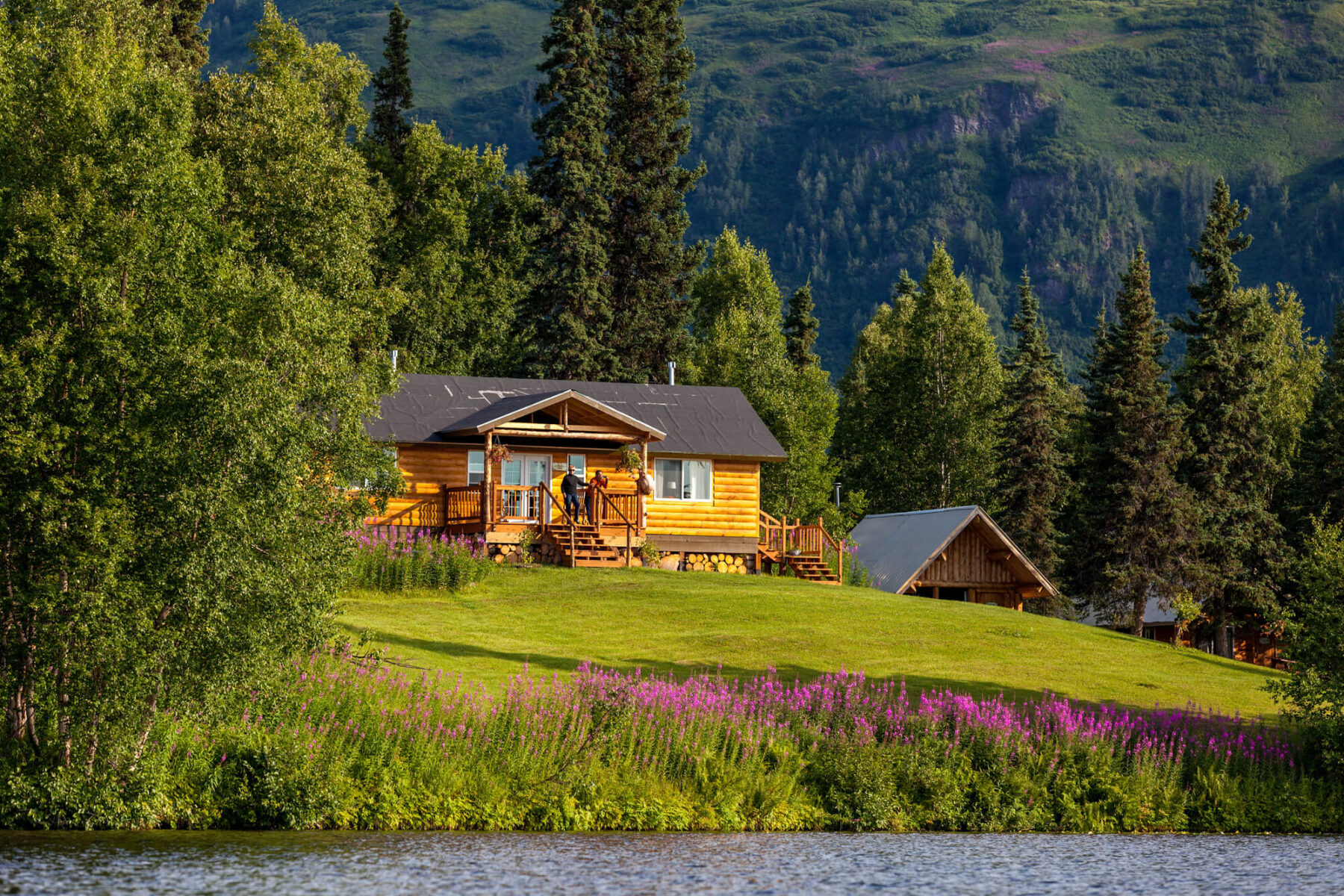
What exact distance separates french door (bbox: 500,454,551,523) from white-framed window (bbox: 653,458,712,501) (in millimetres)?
3430

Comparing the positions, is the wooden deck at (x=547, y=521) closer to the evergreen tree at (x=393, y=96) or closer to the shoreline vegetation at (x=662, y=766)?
the shoreline vegetation at (x=662, y=766)

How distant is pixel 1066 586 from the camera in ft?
185

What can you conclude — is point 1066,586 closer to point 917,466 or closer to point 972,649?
point 917,466

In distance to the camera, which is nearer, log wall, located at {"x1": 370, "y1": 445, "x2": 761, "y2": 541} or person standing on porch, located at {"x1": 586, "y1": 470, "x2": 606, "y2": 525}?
person standing on porch, located at {"x1": 586, "y1": 470, "x2": 606, "y2": 525}

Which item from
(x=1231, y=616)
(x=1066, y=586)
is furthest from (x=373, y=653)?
(x=1066, y=586)

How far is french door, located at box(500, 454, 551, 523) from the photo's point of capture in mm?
41812

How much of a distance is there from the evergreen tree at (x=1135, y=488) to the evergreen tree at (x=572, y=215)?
20029mm

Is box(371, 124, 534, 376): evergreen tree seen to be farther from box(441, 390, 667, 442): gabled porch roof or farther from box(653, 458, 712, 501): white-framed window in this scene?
box(441, 390, 667, 442): gabled porch roof

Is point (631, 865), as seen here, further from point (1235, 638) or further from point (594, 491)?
point (1235, 638)

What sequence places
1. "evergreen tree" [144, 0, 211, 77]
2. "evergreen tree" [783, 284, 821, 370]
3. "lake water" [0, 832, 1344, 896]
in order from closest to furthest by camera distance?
"lake water" [0, 832, 1344, 896] < "evergreen tree" [144, 0, 211, 77] < "evergreen tree" [783, 284, 821, 370]

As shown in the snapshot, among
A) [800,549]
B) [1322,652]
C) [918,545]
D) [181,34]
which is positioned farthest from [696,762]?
[181,34]

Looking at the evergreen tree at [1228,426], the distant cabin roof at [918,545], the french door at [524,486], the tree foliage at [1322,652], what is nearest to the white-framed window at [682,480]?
the french door at [524,486]

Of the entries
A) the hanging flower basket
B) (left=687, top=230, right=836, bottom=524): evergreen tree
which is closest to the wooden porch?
the hanging flower basket

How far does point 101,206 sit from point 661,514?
93.0 ft
